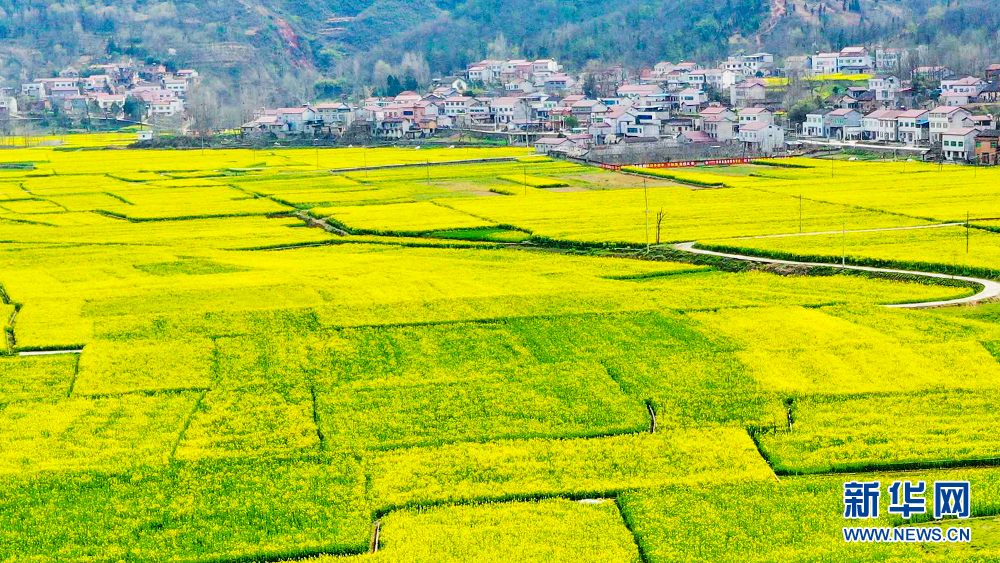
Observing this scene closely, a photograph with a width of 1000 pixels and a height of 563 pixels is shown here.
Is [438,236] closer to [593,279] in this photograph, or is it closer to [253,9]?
[593,279]

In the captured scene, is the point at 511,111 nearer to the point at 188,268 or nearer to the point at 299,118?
the point at 299,118

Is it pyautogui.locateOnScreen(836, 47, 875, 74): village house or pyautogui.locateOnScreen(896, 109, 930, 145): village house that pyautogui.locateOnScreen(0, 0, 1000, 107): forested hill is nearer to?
pyautogui.locateOnScreen(836, 47, 875, 74): village house

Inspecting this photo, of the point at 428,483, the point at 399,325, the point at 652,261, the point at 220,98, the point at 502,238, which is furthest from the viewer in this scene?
the point at 220,98

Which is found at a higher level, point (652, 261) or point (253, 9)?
point (253, 9)

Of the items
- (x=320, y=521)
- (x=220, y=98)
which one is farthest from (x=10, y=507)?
(x=220, y=98)

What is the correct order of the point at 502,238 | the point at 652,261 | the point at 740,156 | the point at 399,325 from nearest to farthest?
the point at 399,325
the point at 652,261
the point at 502,238
the point at 740,156

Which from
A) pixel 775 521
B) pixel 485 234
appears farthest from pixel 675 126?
pixel 775 521

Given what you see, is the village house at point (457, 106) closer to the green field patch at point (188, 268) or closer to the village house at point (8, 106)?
the village house at point (8, 106)

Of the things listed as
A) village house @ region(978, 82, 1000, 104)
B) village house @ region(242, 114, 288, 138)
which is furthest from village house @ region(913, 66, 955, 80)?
village house @ region(242, 114, 288, 138)
